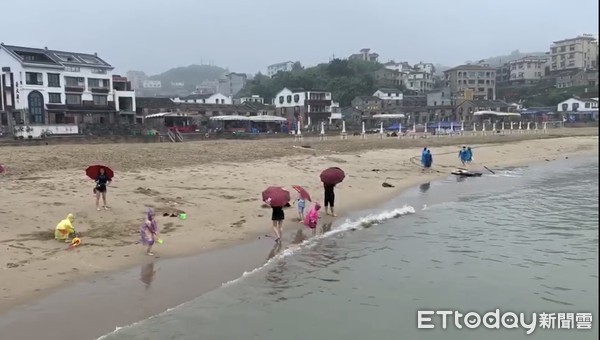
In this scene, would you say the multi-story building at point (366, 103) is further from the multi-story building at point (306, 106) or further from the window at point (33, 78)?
the window at point (33, 78)

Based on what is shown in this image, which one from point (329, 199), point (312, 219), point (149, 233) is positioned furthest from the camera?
point (329, 199)

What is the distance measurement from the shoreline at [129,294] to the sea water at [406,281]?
313 millimetres

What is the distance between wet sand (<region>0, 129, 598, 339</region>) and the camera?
1013 centimetres

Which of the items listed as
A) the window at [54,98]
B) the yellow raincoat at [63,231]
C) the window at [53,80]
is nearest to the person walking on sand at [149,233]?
the yellow raincoat at [63,231]

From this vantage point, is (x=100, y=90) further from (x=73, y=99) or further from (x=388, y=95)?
(x=388, y=95)

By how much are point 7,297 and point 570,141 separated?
63.2 m

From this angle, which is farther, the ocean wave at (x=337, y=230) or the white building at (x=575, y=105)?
the white building at (x=575, y=105)

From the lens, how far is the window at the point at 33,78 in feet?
186

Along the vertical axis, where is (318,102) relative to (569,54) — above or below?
below

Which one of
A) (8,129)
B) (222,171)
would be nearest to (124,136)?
(8,129)

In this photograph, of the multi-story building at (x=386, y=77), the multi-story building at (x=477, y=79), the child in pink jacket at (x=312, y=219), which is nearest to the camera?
the child in pink jacket at (x=312, y=219)

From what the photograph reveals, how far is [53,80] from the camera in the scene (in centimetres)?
5919

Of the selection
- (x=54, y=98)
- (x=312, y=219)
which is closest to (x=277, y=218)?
(x=312, y=219)

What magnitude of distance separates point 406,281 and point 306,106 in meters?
74.6
